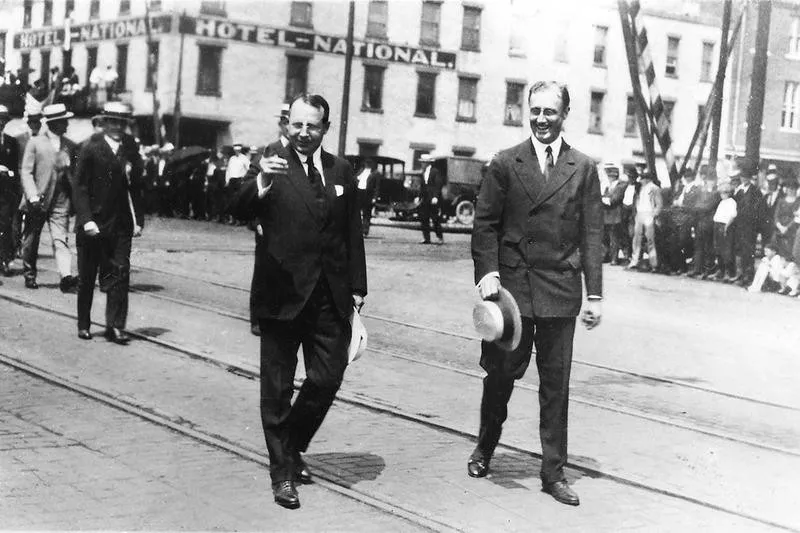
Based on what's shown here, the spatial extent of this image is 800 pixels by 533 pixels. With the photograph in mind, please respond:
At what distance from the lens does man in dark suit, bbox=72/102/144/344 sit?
10.1 meters

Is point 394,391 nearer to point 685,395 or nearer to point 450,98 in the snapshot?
point 685,395

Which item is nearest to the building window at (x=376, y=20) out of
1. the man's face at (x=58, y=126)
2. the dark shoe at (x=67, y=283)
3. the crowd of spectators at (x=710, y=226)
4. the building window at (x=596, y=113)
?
the building window at (x=596, y=113)

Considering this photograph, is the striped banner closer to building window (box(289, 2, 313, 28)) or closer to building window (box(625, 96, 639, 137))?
building window (box(289, 2, 313, 28))

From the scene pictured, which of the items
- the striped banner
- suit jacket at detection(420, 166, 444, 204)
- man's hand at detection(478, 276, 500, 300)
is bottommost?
man's hand at detection(478, 276, 500, 300)

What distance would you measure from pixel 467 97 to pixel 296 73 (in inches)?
305

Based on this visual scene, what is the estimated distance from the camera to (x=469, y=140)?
171 ft

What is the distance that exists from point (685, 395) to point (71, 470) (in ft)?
16.2

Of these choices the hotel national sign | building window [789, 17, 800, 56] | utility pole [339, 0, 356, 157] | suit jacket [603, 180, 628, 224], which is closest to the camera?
suit jacket [603, 180, 628, 224]

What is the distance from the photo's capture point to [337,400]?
8.27 meters

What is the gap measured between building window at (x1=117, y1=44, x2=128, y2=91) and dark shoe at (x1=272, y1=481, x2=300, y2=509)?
145ft

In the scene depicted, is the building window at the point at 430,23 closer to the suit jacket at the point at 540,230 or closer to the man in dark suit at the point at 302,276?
the suit jacket at the point at 540,230

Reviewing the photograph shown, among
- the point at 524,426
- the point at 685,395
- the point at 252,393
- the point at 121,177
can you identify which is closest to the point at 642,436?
the point at 524,426

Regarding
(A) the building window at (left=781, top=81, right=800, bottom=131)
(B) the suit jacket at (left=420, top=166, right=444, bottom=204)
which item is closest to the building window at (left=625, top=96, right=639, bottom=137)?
(A) the building window at (left=781, top=81, right=800, bottom=131)

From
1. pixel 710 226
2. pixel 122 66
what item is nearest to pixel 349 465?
pixel 710 226
